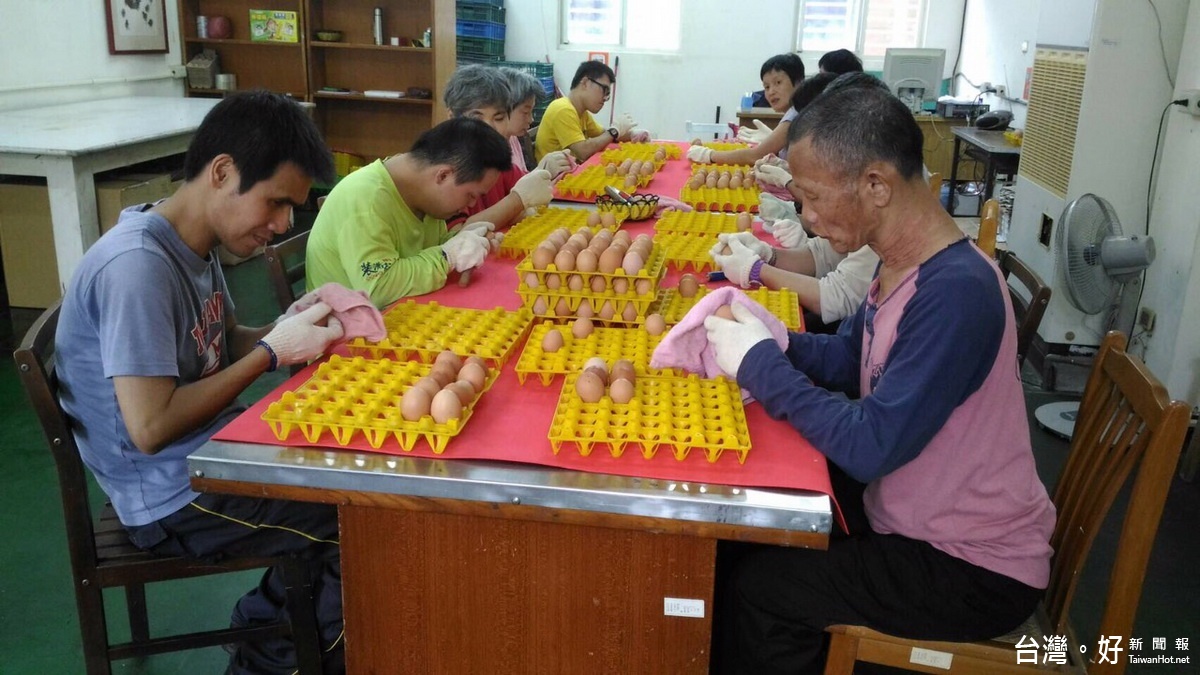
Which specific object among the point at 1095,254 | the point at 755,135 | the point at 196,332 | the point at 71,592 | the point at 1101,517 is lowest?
the point at 71,592

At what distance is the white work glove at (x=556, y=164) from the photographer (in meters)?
3.91

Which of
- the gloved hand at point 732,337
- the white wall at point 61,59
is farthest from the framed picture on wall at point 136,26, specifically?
the gloved hand at point 732,337

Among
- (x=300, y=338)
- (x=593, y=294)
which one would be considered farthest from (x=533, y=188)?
(x=300, y=338)

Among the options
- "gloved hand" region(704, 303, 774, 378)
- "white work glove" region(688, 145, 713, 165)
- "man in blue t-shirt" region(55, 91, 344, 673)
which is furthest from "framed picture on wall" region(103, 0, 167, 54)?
"gloved hand" region(704, 303, 774, 378)

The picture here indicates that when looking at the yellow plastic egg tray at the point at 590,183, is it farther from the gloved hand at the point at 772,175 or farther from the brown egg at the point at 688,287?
the brown egg at the point at 688,287

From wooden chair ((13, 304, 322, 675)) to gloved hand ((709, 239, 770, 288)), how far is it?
138 cm

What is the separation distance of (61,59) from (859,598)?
5969 mm

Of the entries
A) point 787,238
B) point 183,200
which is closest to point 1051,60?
point 787,238

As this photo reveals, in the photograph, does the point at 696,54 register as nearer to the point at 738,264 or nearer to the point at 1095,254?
the point at 1095,254

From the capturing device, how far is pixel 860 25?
923 cm

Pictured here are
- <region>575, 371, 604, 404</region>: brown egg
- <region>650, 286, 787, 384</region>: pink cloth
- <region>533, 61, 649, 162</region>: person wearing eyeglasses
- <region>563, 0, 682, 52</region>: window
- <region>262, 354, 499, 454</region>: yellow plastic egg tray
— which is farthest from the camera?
<region>563, 0, 682, 52</region>: window

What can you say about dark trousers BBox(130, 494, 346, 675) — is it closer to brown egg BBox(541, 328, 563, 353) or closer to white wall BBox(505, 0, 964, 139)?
brown egg BBox(541, 328, 563, 353)

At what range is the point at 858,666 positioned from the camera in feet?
5.94

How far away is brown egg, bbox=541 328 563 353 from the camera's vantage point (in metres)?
1.79
